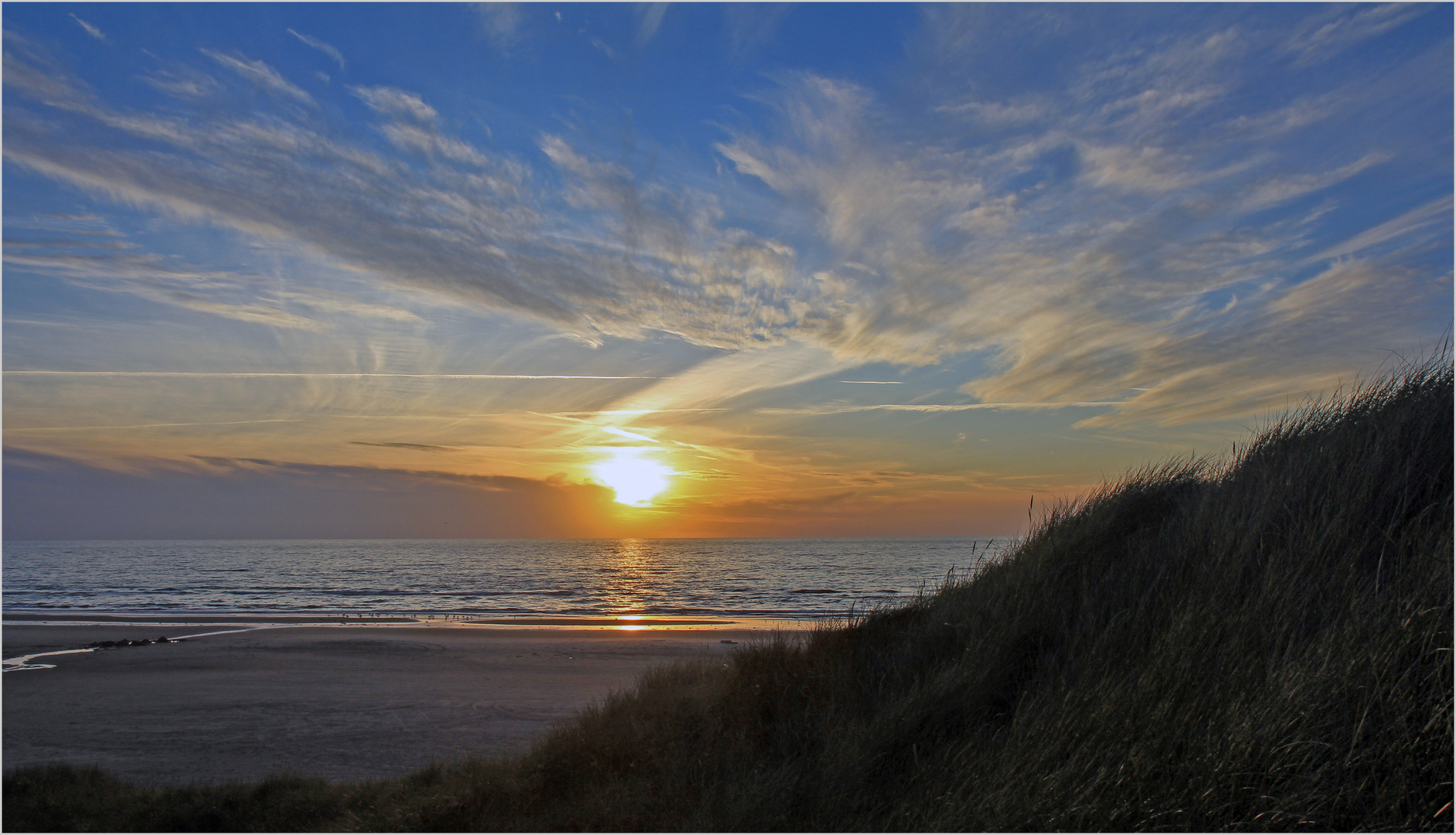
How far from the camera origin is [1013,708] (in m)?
4.84

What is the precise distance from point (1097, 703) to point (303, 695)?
14.4 meters

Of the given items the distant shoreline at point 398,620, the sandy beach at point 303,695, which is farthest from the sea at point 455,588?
the sandy beach at point 303,695

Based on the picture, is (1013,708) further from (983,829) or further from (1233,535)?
(1233,535)

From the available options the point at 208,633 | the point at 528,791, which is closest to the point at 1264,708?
the point at 528,791

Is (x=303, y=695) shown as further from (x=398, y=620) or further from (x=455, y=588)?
(x=455, y=588)

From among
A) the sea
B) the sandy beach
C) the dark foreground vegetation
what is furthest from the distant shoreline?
the dark foreground vegetation

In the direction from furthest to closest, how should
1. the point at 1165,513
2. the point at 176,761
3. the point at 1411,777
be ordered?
the point at 176,761 → the point at 1165,513 → the point at 1411,777

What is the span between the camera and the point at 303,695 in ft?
42.7

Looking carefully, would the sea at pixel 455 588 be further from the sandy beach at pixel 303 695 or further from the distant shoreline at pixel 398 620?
the sandy beach at pixel 303 695

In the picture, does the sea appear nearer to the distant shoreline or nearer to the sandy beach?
the distant shoreline

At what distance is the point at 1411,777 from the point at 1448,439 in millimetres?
3756

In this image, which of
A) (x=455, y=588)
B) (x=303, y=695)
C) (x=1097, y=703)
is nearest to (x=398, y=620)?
(x=303, y=695)

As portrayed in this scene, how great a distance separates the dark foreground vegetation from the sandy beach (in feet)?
6.90

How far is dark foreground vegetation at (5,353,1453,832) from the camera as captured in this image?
345 cm
